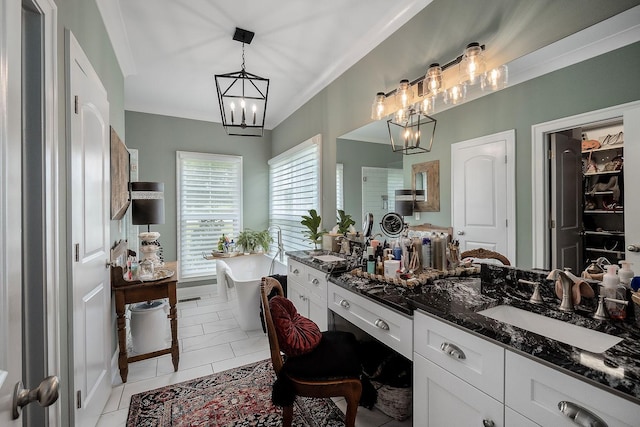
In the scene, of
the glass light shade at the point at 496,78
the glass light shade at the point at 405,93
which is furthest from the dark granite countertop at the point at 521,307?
the glass light shade at the point at 405,93

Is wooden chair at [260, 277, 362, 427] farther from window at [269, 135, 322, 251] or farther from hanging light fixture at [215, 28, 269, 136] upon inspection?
window at [269, 135, 322, 251]

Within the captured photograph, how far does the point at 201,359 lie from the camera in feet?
8.33

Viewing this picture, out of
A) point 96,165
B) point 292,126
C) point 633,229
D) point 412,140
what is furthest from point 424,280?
point 292,126

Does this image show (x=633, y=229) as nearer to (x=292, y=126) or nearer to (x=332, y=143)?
(x=332, y=143)

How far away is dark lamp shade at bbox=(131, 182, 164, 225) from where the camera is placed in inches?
114

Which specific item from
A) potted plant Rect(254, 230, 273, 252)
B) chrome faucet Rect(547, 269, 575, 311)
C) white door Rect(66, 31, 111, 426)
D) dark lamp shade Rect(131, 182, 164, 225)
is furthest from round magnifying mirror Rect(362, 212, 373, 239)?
potted plant Rect(254, 230, 273, 252)

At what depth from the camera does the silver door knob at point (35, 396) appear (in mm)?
604

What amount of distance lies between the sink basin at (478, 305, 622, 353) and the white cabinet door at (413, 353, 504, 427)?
314 mm

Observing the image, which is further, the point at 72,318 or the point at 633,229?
the point at 72,318

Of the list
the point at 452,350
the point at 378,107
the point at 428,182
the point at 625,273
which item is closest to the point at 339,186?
the point at 378,107

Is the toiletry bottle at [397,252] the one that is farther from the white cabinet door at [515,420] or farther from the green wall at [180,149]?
the green wall at [180,149]

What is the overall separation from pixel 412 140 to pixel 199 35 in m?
1.95

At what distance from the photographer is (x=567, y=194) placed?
4.02 ft

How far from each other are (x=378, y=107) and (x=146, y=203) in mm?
2410
